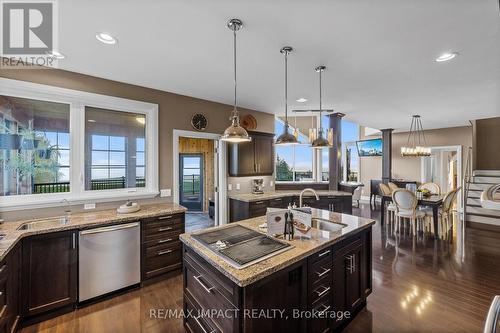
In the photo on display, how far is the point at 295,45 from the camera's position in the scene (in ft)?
7.25

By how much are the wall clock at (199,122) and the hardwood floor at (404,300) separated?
2428mm

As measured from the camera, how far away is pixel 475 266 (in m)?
3.17

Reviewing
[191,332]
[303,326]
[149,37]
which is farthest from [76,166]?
[303,326]

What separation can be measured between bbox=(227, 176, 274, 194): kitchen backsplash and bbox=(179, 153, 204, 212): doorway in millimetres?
2519

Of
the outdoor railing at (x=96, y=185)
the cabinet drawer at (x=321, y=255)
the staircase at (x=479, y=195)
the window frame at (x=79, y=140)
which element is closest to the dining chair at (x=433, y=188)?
the staircase at (x=479, y=195)

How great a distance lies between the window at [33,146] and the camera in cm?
246

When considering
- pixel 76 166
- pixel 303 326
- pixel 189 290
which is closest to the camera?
pixel 303 326

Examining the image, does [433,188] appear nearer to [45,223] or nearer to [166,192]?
[166,192]

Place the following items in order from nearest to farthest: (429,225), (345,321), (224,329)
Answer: (224,329), (345,321), (429,225)

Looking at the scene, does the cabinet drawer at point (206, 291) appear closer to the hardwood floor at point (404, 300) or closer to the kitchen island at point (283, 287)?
the kitchen island at point (283, 287)

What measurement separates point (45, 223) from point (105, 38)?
2.08m

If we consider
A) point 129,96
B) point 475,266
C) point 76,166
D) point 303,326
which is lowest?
point 475,266

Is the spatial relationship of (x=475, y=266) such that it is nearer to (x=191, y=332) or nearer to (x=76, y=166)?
(x=191, y=332)

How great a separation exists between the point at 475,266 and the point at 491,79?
273 cm
